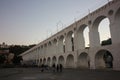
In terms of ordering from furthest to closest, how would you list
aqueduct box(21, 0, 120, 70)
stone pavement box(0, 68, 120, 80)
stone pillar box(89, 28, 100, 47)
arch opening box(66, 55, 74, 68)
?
1. arch opening box(66, 55, 74, 68)
2. stone pillar box(89, 28, 100, 47)
3. aqueduct box(21, 0, 120, 70)
4. stone pavement box(0, 68, 120, 80)

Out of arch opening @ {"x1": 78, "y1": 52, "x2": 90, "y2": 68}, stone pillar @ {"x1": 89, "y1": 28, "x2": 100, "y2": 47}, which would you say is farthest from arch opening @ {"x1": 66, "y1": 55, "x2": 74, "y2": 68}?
stone pillar @ {"x1": 89, "y1": 28, "x2": 100, "y2": 47}

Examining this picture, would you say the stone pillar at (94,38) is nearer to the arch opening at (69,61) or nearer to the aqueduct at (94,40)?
the aqueduct at (94,40)

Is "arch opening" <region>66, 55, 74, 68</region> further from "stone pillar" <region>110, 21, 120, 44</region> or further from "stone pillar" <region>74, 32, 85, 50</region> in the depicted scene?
"stone pillar" <region>110, 21, 120, 44</region>

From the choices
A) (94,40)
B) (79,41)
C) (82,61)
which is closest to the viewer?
(94,40)

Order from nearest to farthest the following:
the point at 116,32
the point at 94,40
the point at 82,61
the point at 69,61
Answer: the point at 116,32 < the point at 94,40 < the point at 82,61 < the point at 69,61

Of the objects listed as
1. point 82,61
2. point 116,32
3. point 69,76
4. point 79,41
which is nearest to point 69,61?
point 82,61

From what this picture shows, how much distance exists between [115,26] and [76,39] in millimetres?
13474

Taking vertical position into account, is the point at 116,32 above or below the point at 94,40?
above

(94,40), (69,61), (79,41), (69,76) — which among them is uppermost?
(79,41)

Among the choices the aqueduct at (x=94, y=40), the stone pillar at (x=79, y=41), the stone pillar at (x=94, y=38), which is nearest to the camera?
the aqueduct at (x=94, y=40)

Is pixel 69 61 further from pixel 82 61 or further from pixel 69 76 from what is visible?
pixel 69 76

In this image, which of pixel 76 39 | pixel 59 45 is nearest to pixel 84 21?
pixel 76 39

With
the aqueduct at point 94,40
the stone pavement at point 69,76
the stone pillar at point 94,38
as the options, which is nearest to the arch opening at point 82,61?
the aqueduct at point 94,40

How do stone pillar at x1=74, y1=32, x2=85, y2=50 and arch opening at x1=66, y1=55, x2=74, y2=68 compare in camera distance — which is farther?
arch opening at x1=66, y1=55, x2=74, y2=68
